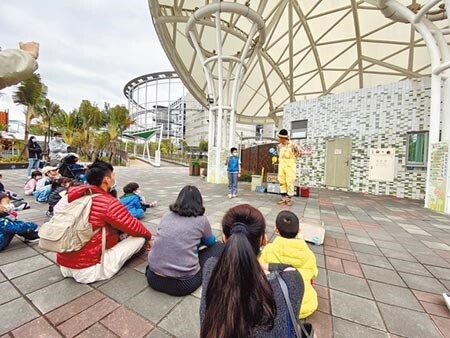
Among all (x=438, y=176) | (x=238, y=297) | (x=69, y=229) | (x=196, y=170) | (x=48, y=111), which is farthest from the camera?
(x=48, y=111)

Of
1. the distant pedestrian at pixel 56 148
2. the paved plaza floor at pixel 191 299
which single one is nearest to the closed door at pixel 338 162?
the paved plaza floor at pixel 191 299

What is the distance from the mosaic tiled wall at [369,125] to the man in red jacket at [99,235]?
1001 cm

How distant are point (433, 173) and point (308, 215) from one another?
4282 millimetres

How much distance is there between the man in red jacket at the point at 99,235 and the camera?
6.53ft

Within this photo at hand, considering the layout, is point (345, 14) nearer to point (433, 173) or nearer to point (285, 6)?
point (285, 6)

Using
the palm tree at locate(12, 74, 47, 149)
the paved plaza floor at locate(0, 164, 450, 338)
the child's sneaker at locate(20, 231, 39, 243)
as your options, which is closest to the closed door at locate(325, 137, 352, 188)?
the paved plaza floor at locate(0, 164, 450, 338)

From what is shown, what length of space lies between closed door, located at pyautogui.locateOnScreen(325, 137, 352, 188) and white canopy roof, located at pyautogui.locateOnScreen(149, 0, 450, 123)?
569 centimetres

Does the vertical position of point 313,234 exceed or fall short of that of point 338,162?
it falls short

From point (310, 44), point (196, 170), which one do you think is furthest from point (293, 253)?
point (310, 44)

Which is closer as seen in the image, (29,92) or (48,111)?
(29,92)

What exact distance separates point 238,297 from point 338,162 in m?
10.8

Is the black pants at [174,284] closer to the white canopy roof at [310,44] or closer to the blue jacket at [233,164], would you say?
the blue jacket at [233,164]

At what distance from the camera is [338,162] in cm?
1017

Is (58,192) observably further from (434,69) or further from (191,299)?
(434,69)
